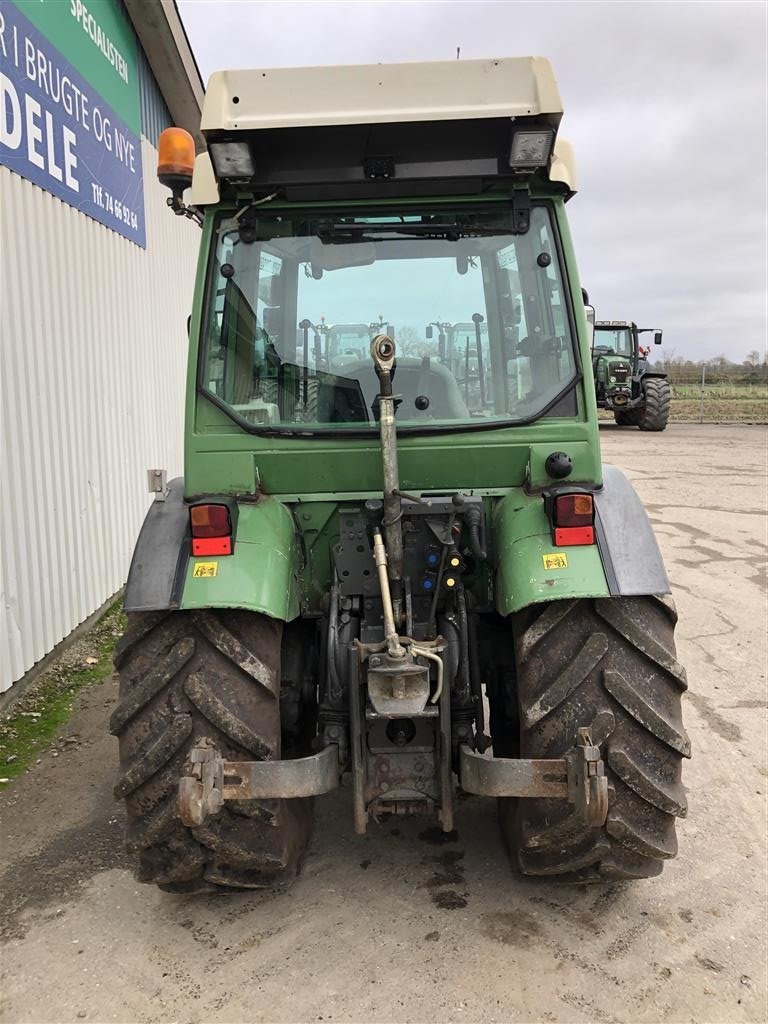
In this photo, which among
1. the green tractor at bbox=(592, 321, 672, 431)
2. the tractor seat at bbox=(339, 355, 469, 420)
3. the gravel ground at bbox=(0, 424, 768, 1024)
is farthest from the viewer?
the green tractor at bbox=(592, 321, 672, 431)

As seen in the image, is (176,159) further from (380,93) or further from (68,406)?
(68,406)

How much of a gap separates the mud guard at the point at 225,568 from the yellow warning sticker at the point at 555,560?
84 cm

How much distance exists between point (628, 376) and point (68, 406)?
18.1m

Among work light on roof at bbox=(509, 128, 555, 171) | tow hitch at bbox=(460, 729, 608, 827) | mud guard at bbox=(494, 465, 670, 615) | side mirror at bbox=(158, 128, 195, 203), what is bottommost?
tow hitch at bbox=(460, 729, 608, 827)

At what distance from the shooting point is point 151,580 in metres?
2.57

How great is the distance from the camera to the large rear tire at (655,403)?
21.6 metres

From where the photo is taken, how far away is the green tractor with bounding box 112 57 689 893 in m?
2.50

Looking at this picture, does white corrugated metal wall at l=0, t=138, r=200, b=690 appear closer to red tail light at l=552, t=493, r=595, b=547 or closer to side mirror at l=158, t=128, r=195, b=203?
side mirror at l=158, t=128, r=195, b=203

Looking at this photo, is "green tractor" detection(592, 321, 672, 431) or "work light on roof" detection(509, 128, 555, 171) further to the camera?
"green tractor" detection(592, 321, 672, 431)

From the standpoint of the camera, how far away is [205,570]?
8.43 ft

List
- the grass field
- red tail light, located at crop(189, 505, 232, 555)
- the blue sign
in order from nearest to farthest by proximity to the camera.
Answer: red tail light, located at crop(189, 505, 232, 555)
the blue sign
the grass field

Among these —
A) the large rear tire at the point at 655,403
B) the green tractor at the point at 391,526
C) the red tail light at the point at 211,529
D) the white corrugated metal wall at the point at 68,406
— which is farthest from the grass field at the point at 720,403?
the red tail light at the point at 211,529

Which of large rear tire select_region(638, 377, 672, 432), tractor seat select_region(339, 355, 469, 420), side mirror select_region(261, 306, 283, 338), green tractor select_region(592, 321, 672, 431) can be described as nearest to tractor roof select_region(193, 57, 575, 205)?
side mirror select_region(261, 306, 283, 338)

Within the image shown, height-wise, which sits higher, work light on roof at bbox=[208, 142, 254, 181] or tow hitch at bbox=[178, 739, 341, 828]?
work light on roof at bbox=[208, 142, 254, 181]
